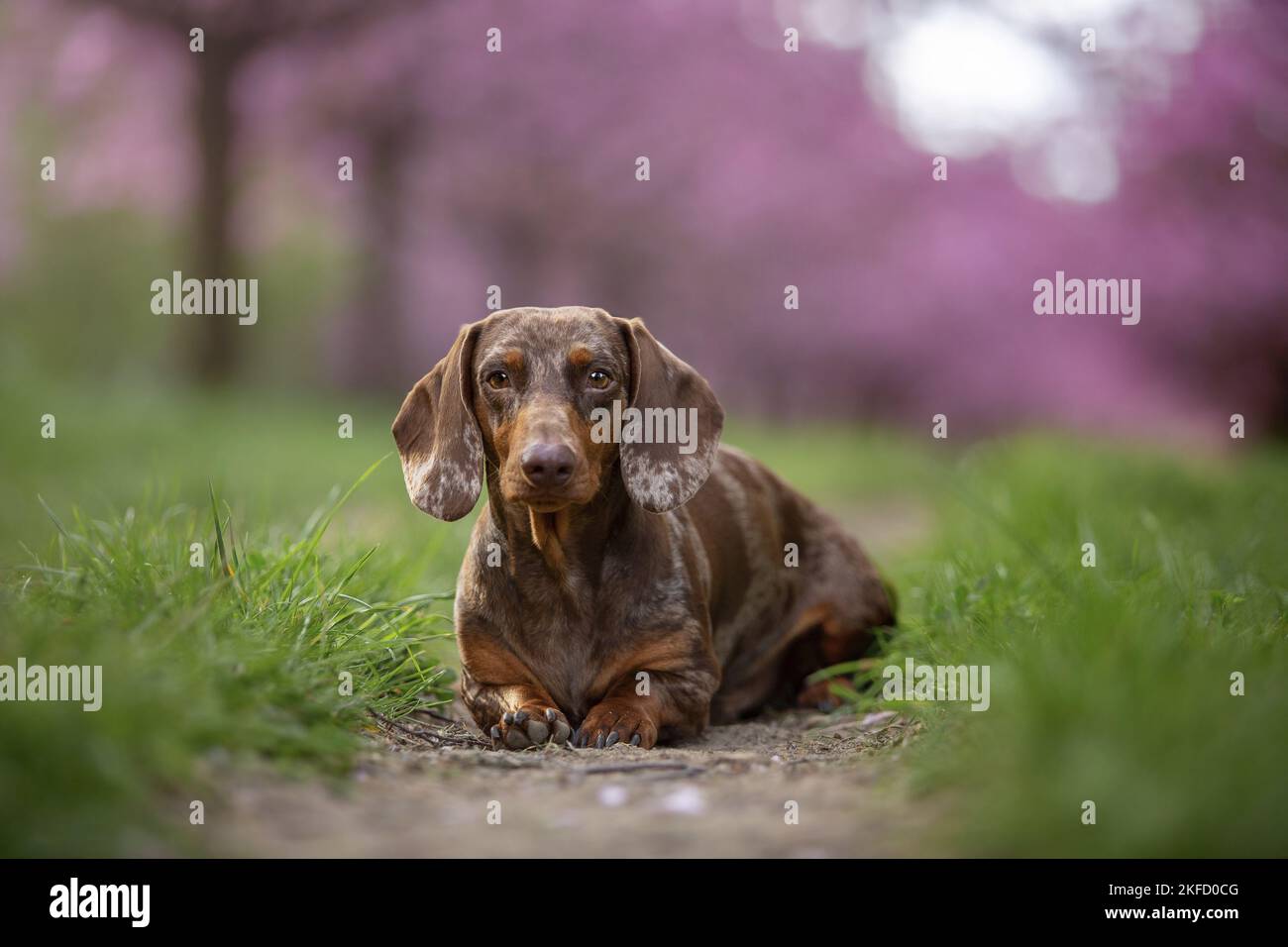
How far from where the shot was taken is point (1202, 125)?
10922 mm

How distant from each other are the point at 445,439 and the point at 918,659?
1610 millimetres

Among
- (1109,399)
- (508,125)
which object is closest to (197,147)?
(508,125)

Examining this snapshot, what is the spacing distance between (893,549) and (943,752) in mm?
4736

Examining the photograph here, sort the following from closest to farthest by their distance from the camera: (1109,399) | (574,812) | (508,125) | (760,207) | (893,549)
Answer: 1. (574,812)
2. (893,549)
3. (508,125)
4. (760,207)
5. (1109,399)

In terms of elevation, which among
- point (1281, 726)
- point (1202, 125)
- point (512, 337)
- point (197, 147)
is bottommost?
point (1281, 726)

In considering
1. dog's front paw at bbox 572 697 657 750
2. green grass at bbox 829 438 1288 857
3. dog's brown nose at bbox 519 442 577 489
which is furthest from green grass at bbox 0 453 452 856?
green grass at bbox 829 438 1288 857

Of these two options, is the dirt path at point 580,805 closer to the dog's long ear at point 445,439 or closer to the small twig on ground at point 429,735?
the small twig on ground at point 429,735

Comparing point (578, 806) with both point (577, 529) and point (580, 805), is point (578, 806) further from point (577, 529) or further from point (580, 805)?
point (577, 529)

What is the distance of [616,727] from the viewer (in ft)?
10.3

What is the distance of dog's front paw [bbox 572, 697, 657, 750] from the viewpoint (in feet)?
10.2

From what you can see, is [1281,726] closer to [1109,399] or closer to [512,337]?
[512,337]

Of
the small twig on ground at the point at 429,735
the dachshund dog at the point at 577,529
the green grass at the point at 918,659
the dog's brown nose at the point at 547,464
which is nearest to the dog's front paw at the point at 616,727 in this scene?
the dachshund dog at the point at 577,529

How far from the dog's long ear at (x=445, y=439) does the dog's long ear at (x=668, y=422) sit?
17.6 inches

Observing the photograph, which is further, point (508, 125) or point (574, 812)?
point (508, 125)
